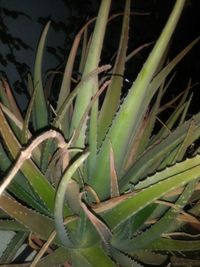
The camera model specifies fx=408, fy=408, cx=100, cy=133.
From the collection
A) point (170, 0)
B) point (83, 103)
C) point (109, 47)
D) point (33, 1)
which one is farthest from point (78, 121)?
point (170, 0)

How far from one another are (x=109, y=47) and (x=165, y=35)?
125 cm

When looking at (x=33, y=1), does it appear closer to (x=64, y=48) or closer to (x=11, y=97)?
(x=64, y=48)

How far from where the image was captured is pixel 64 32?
1620 millimetres

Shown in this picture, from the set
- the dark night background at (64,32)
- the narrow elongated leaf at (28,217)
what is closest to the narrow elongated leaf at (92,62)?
the narrow elongated leaf at (28,217)

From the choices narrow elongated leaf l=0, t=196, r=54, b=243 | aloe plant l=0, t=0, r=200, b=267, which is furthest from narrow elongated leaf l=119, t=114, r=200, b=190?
narrow elongated leaf l=0, t=196, r=54, b=243

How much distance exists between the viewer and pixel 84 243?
1.65ft

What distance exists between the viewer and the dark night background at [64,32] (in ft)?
4.73

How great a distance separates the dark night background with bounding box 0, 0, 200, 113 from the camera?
1.44 metres

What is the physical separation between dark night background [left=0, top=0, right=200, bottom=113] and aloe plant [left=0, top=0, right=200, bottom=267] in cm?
93

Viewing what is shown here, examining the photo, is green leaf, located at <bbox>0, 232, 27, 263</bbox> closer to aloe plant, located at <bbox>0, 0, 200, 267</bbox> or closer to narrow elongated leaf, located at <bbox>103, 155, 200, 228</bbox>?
aloe plant, located at <bbox>0, 0, 200, 267</bbox>

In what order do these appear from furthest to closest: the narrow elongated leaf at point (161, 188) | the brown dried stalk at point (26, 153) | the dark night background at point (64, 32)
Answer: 1. the dark night background at point (64, 32)
2. the narrow elongated leaf at point (161, 188)
3. the brown dried stalk at point (26, 153)

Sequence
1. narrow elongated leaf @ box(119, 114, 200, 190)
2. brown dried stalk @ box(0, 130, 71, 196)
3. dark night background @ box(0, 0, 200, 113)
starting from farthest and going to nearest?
dark night background @ box(0, 0, 200, 113) → narrow elongated leaf @ box(119, 114, 200, 190) → brown dried stalk @ box(0, 130, 71, 196)

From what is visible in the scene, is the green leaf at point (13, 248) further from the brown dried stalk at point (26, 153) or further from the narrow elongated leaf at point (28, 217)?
Result: the brown dried stalk at point (26, 153)

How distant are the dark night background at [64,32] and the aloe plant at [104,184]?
36.6 inches
